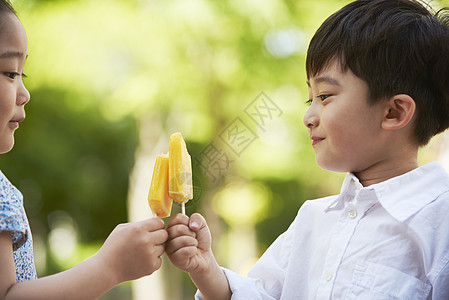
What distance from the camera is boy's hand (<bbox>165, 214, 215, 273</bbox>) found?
123cm

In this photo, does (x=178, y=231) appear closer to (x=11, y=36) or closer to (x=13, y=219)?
(x=13, y=219)

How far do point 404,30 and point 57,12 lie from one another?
4038mm

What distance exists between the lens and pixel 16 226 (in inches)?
44.2

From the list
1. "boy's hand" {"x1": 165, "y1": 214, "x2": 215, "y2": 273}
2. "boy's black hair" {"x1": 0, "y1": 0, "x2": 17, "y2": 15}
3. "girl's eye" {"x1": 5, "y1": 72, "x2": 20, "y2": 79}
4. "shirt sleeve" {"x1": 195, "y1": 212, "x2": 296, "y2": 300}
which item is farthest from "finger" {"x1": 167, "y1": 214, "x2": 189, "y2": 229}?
"boy's black hair" {"x1": 0, "y1": 0, "x2": 17, "y2": 15}

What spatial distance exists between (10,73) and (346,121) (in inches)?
32.0

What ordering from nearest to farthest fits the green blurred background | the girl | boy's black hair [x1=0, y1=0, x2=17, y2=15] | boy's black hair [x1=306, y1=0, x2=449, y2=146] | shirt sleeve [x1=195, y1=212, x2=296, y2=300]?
the girl
boy's black hair [x1=0, y1=0, x2=17, y2=15]
boy's black hair [x1=306, y1=0, x2=449, y2=146]
shirt sleeve [x1=195, y1=212, x2=296, y2=300]
the green blurred background

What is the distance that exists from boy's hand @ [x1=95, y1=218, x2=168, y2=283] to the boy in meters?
0.07

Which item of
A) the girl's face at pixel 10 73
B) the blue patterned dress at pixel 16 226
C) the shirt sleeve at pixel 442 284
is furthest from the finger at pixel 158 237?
the shirt sleeve at pixel 442 284

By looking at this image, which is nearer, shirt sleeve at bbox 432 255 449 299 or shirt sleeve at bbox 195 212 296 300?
shirt sleeve at bbox 432 255 449 299

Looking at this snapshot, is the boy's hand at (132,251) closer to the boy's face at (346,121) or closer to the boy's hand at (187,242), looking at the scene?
the boy's hand at (187,242)

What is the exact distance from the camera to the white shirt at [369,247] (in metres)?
1.17

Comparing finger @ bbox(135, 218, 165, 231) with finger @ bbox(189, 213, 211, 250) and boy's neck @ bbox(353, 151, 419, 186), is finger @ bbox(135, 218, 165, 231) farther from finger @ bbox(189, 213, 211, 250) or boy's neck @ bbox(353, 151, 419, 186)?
boy's neck @ bbox(353, 151, 419, 186)

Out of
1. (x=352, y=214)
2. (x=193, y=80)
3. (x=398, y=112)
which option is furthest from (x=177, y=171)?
(x=193, y=80)

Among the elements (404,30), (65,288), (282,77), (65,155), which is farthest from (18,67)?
(65,155)
